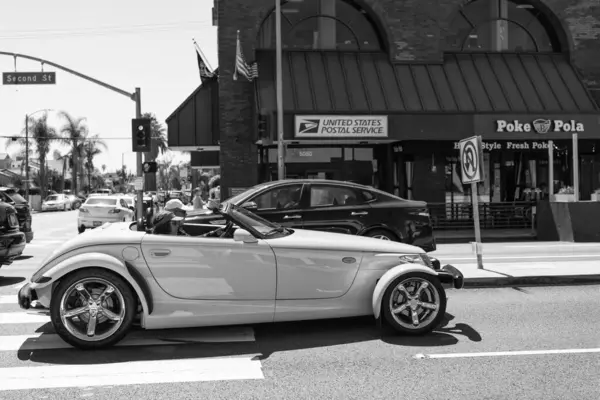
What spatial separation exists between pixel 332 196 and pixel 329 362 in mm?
6177

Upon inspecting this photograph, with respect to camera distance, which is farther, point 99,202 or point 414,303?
point 99,202

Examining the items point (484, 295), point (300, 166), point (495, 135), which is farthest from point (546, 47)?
point (484, 295)

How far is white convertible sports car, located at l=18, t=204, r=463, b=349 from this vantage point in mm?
5492

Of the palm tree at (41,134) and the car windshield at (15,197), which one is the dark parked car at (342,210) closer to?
the car windshield at (15,197)

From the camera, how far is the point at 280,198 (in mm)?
10914

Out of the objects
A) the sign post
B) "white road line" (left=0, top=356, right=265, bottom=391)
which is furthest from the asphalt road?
the sign post

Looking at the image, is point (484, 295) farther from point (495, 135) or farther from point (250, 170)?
point (250, 170)

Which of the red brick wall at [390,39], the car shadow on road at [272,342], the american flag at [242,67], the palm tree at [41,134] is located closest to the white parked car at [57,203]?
the palm tree at [41,134]

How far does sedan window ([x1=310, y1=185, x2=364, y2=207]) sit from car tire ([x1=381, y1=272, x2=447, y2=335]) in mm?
5218

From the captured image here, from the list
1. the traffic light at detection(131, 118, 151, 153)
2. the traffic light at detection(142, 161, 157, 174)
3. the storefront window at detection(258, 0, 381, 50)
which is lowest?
the traffic light at detection(142, 161, 157, 174)

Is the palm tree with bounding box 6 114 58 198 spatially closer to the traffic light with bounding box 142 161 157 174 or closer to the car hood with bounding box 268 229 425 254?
the traffic light with bounding box 142 161 157 174

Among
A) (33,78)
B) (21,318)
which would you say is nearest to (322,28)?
(33,78)

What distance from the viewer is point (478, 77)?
74.3 feet

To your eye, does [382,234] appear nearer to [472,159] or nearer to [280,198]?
[280,198]
